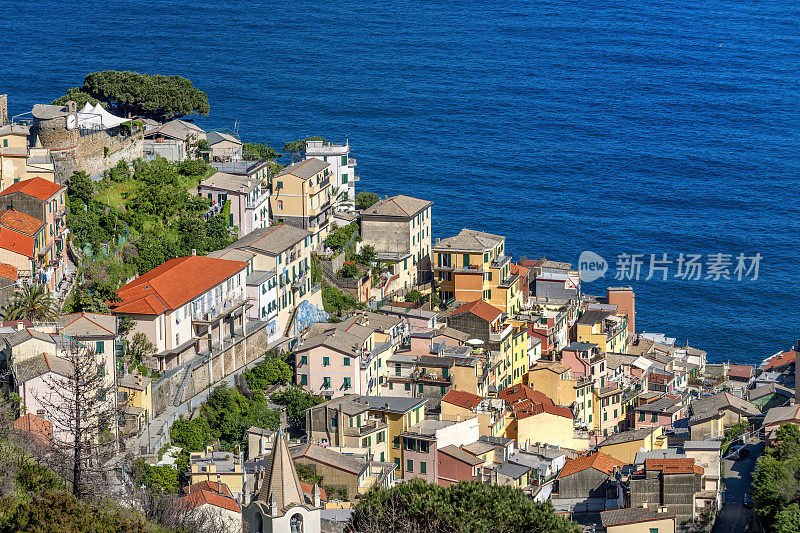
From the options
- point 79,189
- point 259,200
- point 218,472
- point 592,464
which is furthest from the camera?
point 259,200

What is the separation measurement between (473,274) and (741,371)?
20799 millimetres

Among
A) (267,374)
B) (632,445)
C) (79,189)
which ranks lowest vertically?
(632,445)

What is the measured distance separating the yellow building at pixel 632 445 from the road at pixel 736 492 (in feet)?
12.4

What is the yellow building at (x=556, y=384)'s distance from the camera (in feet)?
241

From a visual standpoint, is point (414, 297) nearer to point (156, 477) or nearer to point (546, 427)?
point (546, 427)

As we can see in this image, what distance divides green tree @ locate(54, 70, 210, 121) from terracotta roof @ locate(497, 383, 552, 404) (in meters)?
27.4

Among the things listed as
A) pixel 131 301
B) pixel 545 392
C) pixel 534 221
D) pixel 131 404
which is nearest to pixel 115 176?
pixel 131 301

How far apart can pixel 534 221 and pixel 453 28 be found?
79281 mm

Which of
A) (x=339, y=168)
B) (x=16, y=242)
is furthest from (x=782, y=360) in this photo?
(x=16, y=242)

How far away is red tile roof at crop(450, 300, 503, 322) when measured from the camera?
72.9 meters

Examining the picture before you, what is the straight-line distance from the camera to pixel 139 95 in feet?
275

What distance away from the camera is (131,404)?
5528cm

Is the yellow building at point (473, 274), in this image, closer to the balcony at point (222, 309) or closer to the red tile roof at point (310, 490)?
the balcony at point (222, 309)

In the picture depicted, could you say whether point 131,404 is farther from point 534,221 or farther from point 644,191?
point 644,191
